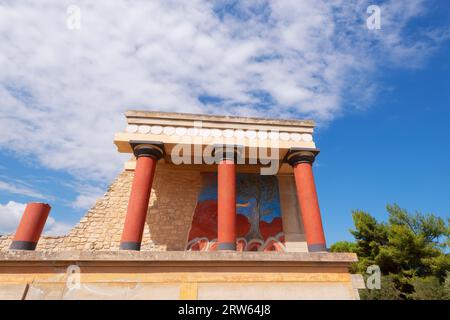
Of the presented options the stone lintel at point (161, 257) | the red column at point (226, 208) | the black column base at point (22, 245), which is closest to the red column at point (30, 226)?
the black column base at point (22, 245)

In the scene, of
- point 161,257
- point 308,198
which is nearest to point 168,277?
point 161,257

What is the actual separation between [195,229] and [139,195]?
10.3 feet

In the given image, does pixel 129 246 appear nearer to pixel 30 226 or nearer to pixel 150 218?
pixel 30 226

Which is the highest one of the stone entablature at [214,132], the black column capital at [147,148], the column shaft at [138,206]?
the stone entablature at [214,132]

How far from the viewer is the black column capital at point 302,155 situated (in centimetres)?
936

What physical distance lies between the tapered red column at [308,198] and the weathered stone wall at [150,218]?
4.30 m

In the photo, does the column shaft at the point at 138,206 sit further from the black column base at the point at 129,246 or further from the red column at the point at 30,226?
the red column at the point at 30,226

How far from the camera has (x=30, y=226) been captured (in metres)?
7.18

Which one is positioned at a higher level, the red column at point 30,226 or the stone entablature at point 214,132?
the stone entablature at point 214,132

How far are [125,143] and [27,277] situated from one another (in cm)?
515

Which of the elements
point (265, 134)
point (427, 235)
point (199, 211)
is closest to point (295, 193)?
point (265, 134)

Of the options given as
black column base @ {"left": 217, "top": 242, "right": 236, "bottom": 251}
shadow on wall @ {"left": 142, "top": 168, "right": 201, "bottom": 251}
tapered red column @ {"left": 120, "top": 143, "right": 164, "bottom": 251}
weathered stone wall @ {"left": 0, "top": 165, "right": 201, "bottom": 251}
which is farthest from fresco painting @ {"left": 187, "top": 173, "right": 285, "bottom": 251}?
tapered red column @ {"left": 120, "top": 143, "right": 164, "bottom": 251}

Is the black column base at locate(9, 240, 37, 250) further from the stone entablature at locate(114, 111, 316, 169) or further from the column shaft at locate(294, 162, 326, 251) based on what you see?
the column shaft at locate(294, 162, 326, 251)

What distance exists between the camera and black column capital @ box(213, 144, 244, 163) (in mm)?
9047
